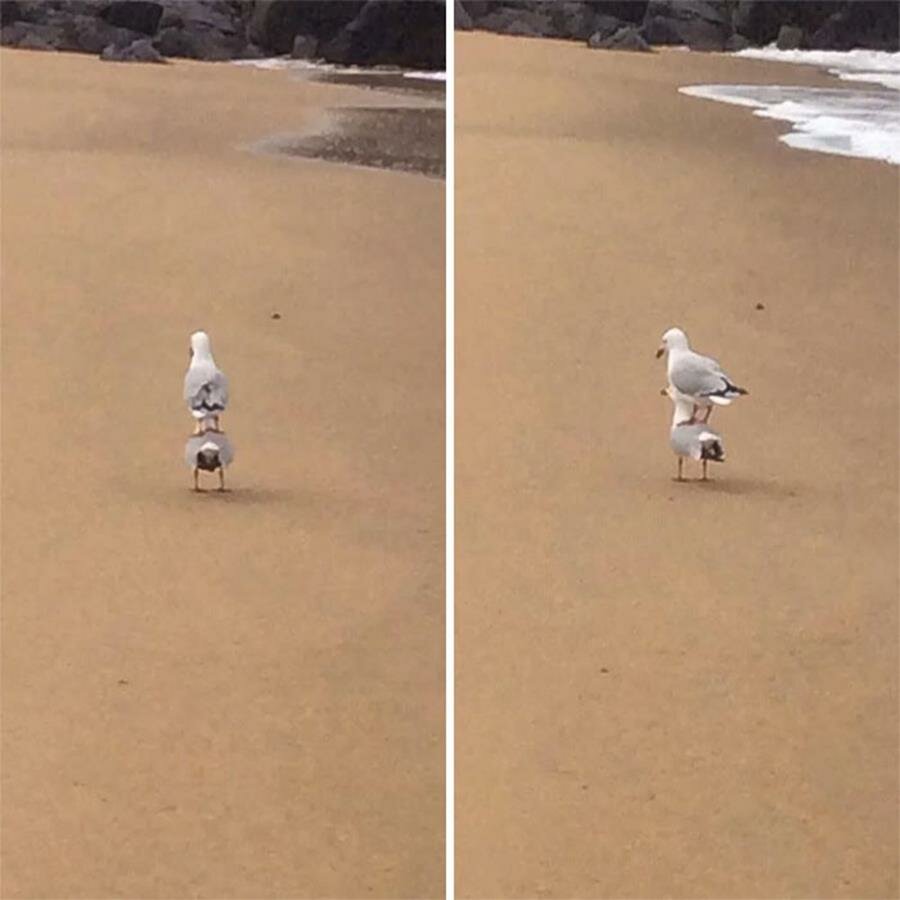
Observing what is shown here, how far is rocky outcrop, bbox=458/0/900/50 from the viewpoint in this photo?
6.57ft

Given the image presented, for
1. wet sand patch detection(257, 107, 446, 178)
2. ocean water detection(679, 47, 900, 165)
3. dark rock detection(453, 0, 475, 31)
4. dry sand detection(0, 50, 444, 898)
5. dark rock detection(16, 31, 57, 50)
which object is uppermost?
dark rock detection(453, 0, 475, 31)

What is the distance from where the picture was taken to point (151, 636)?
6.36 feet

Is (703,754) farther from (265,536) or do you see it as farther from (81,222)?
(81,222)

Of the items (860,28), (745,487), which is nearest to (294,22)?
(860,28)

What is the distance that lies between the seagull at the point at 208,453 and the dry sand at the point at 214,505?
2cm

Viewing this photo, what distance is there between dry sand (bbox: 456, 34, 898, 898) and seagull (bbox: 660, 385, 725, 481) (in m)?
0.02

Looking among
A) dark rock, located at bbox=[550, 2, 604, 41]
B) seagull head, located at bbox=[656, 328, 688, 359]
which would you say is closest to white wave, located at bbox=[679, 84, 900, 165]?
dark rock, located at bbox=[550, 2, 604, 41]

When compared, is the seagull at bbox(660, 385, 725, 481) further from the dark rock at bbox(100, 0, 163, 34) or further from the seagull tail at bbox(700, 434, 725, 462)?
the dark rock at bbox(100, 0, 163, 34)

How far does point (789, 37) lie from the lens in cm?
202

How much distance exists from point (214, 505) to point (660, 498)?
581 millimetres

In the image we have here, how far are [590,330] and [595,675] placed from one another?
1.49 ft

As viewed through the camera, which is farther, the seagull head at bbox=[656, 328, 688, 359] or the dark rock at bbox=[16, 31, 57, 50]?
the seagull head at bbox=[656, 328, 688, 359]

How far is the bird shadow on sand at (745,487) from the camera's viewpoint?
2006 millimetres

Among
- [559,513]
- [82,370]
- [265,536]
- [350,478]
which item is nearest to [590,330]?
[559,513]
